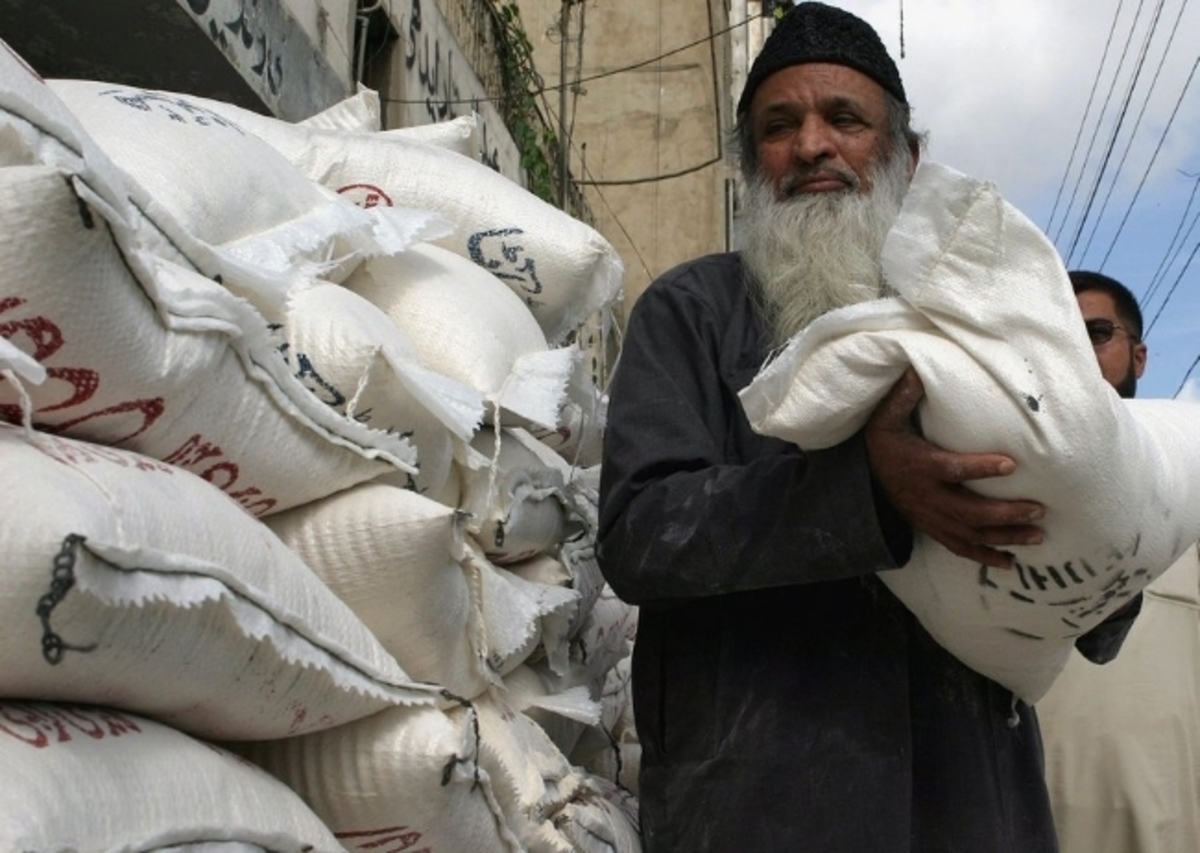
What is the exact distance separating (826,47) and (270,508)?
1.07 metres

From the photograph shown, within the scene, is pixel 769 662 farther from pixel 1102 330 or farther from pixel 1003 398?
pixel 1102 330

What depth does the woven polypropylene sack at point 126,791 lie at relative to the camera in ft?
3.39

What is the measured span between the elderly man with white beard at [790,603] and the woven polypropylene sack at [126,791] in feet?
1.66

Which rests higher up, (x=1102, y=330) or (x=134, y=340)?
(x=134, y=340)

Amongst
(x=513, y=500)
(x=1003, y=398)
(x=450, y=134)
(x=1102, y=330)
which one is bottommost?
(x=1102, y=330)

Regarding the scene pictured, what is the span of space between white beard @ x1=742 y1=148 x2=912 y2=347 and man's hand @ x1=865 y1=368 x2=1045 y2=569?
43cm

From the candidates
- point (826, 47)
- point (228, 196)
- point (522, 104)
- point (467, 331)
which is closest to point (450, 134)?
point (467, 331)

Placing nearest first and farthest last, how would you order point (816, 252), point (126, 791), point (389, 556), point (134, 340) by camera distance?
point (126, 791)
point (134, 340)
point (389, 556)
point (816, 252)

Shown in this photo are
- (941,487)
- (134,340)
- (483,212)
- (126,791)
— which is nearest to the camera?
(126,791)

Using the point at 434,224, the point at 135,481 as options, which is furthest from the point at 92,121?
the point at 135,481

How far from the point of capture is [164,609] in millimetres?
1200

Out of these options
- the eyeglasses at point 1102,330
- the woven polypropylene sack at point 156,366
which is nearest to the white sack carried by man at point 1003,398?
the woven polypropylene sack at point 156,366

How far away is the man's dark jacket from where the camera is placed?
160 centimetres

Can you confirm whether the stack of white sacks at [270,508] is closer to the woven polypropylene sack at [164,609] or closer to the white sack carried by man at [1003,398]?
the woven polypropylene sack at [164,609]
